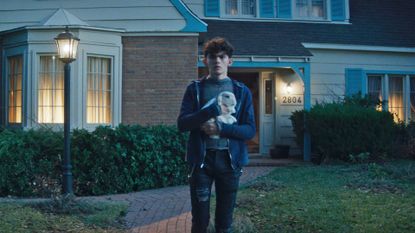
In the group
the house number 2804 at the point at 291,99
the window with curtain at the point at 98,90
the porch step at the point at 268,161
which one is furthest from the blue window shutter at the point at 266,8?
the window with curtain at the point at 98,90

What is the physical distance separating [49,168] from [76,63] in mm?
3051

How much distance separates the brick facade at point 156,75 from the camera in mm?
12219

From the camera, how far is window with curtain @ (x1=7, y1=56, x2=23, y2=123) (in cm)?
1222

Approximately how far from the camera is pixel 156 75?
12219 mm

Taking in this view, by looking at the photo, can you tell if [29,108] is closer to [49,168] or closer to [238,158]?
[49,168]

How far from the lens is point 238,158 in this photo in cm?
418

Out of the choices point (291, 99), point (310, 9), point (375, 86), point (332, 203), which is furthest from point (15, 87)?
point (375, 86)

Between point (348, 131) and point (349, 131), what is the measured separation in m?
0.02

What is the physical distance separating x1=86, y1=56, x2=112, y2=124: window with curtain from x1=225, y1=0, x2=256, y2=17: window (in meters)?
4.10

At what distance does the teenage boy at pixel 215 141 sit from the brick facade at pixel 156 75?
801 cm

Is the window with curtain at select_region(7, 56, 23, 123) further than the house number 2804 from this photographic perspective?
No

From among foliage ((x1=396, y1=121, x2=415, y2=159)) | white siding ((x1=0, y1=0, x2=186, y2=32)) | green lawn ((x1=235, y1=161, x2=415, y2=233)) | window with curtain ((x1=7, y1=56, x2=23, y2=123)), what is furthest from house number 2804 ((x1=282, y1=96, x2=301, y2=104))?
window with curtain ((x1=7, y1=56, x2=23, y2=123))

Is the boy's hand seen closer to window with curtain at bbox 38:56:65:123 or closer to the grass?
the grass

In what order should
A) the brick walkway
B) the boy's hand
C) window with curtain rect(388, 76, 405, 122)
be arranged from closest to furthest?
the boy's hand, the brick walkway, window with curtain rect(388, 76, 405, 122)
